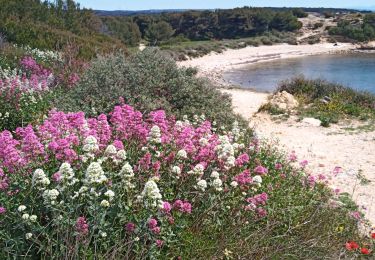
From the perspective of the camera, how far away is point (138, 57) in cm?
927

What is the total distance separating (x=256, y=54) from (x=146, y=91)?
45.4m

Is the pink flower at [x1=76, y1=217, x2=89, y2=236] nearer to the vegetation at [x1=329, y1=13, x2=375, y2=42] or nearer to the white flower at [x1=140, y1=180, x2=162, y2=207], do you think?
the white flower at [x1=140, y1=180, x2=162, y2=207]

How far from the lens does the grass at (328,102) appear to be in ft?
47.4

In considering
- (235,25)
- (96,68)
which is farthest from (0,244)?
(235,25)

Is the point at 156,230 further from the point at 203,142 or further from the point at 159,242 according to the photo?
the point at 203,142

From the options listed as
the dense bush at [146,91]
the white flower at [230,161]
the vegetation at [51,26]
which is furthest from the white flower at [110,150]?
the vegetation at [51,26]

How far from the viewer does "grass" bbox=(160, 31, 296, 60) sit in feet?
158

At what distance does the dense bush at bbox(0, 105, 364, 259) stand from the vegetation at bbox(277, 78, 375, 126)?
→ 31.8ft

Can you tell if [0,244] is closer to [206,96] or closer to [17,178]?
[17,178]

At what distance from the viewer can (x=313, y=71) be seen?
125ft

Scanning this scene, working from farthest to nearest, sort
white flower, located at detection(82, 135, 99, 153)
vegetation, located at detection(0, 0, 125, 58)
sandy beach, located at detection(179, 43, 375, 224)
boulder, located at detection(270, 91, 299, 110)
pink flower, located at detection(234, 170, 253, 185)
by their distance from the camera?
vegetation, located at detection(0, 0, 125, 58) → boulder, located at detection(270, 91, 299, 110) → sandy beach, located at detection(179, 43, 375, 224) → pink flower, located at detection(234, 170, 253, 185) → white flower, located at detection(82, 135, 99, 153)

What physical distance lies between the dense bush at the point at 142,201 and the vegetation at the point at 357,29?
64.1 metres

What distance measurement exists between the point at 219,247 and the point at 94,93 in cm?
513

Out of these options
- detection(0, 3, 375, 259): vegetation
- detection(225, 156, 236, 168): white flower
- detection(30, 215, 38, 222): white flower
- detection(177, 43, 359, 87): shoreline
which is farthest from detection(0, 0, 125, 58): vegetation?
detection(30, 215, 38, 222): white flower
